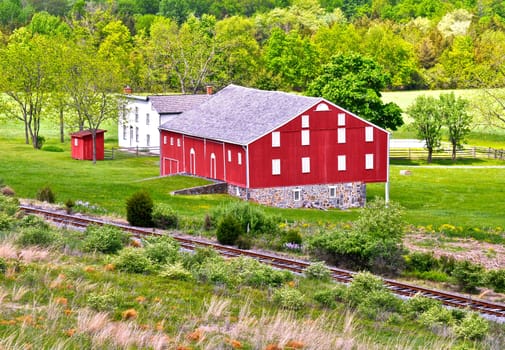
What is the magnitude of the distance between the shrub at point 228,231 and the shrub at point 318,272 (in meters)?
7.69

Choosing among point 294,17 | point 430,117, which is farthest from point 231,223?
point 294,17

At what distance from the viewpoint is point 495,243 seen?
138 feet

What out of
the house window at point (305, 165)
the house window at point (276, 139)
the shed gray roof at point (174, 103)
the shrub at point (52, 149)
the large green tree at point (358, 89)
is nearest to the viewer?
the house window at point (276, 139)

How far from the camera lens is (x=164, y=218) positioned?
4191 centimetres

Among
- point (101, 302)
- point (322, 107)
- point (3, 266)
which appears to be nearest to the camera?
point (101, 302)

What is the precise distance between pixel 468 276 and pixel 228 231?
9578 mm

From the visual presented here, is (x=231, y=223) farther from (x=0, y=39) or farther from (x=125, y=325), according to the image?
(x=0, y=39)

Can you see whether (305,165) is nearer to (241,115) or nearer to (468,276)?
(241,115)

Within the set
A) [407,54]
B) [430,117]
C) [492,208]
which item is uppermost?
[407,54]

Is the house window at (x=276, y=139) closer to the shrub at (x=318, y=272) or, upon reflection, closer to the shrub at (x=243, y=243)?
the shrub at (x=243, y=243)

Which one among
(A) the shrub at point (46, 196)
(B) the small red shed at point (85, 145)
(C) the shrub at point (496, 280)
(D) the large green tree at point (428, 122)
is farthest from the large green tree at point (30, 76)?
(C) the shrub at point (496, 280)

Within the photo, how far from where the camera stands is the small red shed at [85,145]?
274 ft

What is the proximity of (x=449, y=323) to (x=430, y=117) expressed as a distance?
73.3 meters

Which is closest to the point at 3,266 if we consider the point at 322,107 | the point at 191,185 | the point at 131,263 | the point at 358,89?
the point at 131,263
